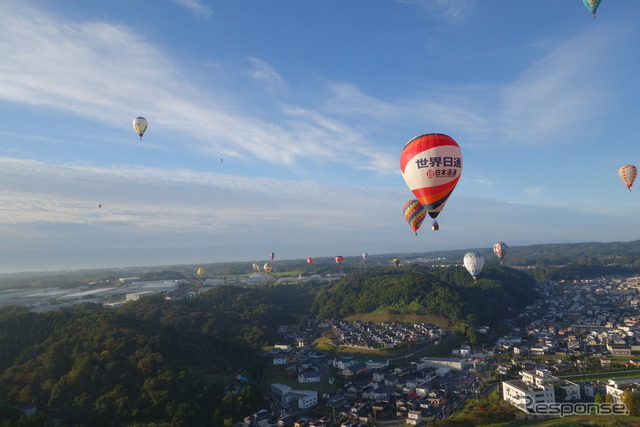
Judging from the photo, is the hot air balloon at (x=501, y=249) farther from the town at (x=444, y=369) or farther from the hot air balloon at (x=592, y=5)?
the hot air balloon at (x=592, y=5)

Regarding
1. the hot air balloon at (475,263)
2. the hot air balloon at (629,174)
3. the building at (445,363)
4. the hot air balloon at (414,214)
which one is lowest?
the building at (445,363)

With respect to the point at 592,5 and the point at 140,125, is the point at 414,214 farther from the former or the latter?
the point at 140,125

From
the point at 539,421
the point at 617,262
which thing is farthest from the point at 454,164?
the point at 617,262

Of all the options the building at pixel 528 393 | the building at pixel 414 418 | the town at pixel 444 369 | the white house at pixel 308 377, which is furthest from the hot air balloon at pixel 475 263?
the building at pixel 414 418

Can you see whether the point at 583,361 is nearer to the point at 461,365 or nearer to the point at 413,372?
the point at 461,365

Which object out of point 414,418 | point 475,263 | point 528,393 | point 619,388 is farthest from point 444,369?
point 619,388

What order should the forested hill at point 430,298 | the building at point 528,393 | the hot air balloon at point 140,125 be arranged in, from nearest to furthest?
the building at point 528,393 < the hot air balloon at point 140,125 < the forested hill at point 430,298
